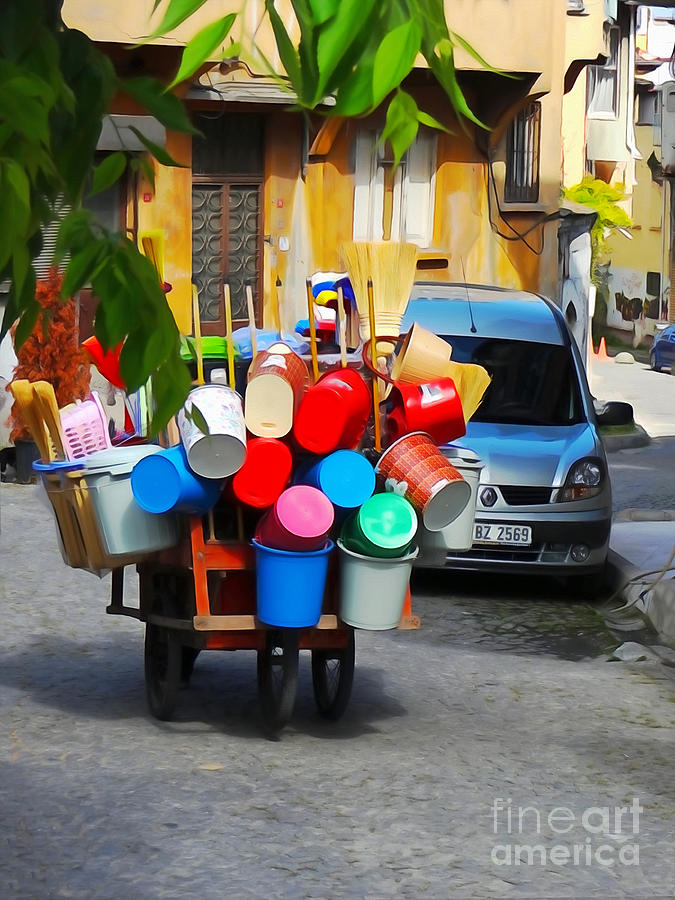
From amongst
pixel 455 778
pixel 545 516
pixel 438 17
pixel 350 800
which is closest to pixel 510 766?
pixel 455 778

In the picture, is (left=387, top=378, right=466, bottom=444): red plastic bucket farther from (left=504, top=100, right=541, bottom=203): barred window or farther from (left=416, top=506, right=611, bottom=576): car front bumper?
(left=504, top=100, right=541, bottom=203): barred window

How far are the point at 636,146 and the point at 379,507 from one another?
1981 inches

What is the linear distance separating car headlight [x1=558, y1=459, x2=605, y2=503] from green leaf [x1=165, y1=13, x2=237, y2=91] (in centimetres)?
836

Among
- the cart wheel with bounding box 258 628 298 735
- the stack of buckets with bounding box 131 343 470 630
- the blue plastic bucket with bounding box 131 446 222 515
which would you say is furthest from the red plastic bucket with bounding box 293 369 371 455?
the cart wheel with bounding box 258 628 298 735

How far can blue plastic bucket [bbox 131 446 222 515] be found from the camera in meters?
5.97

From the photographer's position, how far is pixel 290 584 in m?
5.95

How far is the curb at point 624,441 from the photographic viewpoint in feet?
65.2

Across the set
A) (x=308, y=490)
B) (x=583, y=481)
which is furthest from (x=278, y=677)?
(x=583, y=481)

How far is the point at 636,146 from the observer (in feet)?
178

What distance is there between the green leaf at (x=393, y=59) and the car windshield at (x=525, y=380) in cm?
894

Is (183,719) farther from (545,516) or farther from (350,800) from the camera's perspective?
(545,516)

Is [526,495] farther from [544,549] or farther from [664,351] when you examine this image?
[664,351]

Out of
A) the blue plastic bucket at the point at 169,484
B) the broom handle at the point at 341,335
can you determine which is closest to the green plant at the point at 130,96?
the blue plastic bucket at the point at 169,484

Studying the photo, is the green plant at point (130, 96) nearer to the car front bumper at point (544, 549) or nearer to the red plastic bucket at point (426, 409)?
the red plastic bucket at point (426, 409)
